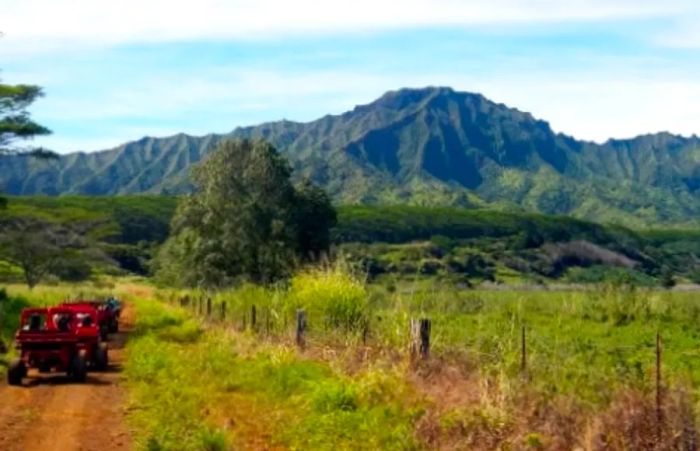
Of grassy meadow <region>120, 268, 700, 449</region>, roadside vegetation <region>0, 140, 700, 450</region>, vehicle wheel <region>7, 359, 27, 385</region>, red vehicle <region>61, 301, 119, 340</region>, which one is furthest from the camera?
red vehicle <region>61, 301, 119, 340</region>

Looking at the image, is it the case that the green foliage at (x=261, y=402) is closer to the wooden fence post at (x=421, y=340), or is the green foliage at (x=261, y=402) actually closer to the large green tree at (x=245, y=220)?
the wooden fence post at (x=421, y=340)

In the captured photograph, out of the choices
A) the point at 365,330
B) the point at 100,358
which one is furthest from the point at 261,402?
the point at 100,358

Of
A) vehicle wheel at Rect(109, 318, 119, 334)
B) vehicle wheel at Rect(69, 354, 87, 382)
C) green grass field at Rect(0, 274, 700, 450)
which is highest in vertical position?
green grass field at Rect(0, 274, 700, 450)

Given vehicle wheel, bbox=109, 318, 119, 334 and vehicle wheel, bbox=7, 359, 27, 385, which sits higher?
vehicle wheel, bbox=7, 359, 27, 385

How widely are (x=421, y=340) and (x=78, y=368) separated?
31.4 feet

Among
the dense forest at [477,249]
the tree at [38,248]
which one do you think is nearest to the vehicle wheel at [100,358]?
the tree at [38,248]

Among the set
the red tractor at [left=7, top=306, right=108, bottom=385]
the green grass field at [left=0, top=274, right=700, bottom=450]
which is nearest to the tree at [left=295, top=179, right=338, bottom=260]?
the green grass field at [left=0, top=274, right=700, bottom=450]

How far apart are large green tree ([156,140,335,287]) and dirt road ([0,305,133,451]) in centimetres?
2953

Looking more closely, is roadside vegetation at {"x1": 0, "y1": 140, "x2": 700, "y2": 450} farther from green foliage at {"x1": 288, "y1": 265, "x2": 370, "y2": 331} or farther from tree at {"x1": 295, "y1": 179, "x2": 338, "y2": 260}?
tree at {"x1": 295, "y1": 179, "x2": 338, "y2": 260}

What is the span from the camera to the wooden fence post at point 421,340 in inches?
675

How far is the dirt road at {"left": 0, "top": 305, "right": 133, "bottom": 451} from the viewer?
14891 millimetres

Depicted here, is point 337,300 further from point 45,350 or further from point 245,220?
point 245,220

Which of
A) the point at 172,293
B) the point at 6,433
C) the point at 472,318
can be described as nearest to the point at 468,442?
the point at 6,433

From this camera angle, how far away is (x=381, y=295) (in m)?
25.9
